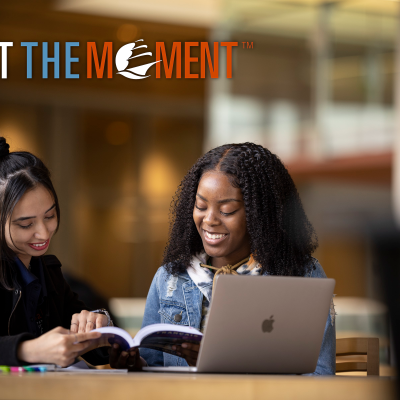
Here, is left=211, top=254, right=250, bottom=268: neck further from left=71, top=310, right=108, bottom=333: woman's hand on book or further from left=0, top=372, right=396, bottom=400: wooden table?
left=0, top=372, right=396, bottom=400: wooden table

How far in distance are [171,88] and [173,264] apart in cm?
649

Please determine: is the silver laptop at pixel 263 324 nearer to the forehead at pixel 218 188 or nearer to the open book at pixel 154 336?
the open book at pixel 154 336

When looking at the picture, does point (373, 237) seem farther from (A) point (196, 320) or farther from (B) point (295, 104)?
(B) point (295, 104)

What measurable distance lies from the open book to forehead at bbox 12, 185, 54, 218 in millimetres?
460

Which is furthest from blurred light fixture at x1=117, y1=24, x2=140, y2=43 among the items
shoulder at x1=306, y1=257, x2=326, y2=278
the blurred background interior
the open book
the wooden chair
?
the open book

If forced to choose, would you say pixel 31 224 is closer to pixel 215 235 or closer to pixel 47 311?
pixel 47 311

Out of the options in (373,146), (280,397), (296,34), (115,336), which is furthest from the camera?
(296,34)

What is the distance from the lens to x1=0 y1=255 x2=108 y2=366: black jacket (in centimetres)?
130

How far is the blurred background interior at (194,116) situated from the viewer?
6977mm

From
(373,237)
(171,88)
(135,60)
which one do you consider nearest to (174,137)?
(171,88)

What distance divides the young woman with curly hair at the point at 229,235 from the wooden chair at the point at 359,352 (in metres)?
0.21

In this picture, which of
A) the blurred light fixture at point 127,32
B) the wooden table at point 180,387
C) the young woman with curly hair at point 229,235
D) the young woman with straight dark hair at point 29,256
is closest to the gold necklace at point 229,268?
the young woman with curly hair at point 229,235

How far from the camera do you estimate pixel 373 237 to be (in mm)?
544

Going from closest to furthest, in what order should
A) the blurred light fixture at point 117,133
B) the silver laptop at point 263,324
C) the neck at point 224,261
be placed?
the silver laptop at point 263,324, the neck at point 224,261, the blurred light fixture at point 117,133
